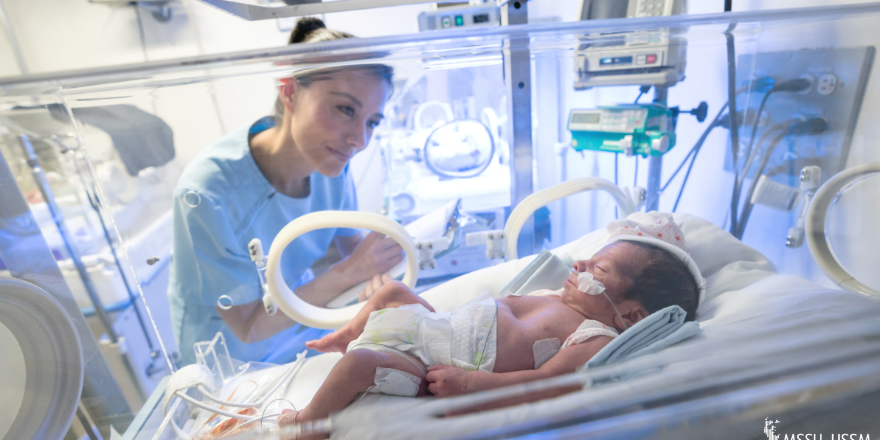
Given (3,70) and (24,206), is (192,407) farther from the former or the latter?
(3,70)

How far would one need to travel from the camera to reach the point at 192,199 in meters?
0.92

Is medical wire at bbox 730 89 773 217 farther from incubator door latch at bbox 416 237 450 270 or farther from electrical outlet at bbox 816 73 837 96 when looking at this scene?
incubator door latch at bbox 416 237 450 270

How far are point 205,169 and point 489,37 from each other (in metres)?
0.71

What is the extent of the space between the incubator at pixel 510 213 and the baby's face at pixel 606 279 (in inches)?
3.6

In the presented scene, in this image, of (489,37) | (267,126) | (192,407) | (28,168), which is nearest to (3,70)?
(28,168)

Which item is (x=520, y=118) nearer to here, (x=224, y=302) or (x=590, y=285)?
(x=590, y=285)

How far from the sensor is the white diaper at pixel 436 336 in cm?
73

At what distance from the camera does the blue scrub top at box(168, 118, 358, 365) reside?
0.93 metres

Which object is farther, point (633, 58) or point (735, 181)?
point (735, 181)

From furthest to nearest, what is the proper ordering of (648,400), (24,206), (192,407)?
(192,407), (24,206), (648,400)

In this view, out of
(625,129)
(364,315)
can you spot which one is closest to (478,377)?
(364,315)

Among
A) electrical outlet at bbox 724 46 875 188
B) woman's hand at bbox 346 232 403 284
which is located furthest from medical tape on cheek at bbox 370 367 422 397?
electrical outlet at bbox 724 46 875 188

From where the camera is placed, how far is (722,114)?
3.49ft

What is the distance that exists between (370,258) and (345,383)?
1.54ft
